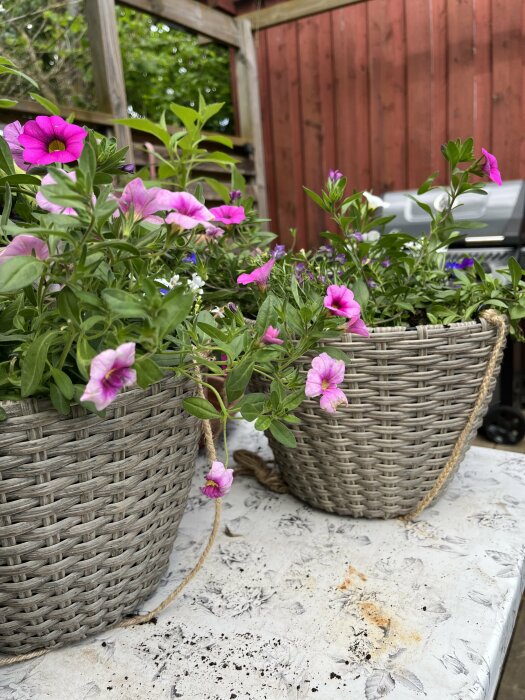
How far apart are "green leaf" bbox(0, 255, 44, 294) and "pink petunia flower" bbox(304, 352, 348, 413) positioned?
0.87 feet

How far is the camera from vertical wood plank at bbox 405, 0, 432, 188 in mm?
3053

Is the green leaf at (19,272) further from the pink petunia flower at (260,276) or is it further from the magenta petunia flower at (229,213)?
the magenta petunia flower at (229,213)

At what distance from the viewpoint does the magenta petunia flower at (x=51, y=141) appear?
469 millimetres

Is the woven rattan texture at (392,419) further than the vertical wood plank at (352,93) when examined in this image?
No

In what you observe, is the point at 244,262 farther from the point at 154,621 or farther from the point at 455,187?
the point at 154,621

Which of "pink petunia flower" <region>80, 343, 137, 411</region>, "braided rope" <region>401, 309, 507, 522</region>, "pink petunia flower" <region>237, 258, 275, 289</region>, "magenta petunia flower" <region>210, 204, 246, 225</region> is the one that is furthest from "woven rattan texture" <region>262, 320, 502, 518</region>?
"pink petunia flower" <region>80, 343, 137, 411</region>

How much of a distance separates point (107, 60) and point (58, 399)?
7.00 ft

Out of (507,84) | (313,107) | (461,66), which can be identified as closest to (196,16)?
(313,107)

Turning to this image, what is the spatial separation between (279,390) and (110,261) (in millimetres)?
204

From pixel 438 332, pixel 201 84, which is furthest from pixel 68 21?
pixel 438 332

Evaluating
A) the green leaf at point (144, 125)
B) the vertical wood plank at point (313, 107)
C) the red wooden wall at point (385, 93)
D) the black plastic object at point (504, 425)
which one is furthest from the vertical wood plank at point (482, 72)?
the green leaf at point (144, 125)

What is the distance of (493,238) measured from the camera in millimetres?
2090

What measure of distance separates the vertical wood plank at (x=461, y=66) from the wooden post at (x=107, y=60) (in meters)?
1.79

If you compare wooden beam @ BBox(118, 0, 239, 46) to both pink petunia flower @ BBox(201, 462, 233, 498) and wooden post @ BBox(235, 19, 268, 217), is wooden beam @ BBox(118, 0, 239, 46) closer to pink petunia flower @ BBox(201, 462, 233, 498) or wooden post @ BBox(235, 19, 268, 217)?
wooden post @ BBox(235, 19, 268, 217)
